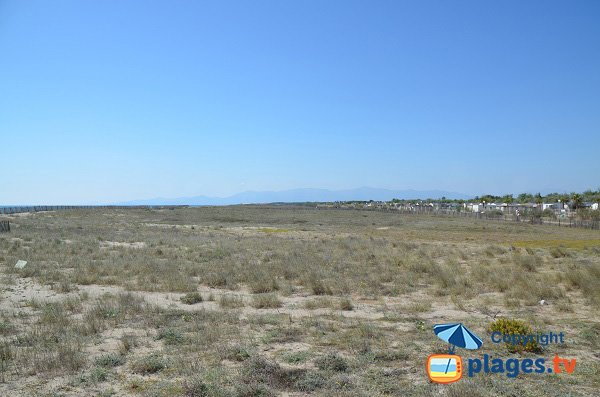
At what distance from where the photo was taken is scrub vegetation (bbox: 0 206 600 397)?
6.43m

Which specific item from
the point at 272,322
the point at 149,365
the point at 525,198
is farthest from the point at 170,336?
the point at 525,198

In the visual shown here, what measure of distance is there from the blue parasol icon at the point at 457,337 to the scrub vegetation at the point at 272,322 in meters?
0.17

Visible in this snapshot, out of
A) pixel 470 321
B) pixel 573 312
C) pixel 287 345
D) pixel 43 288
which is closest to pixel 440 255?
pixel 573 312

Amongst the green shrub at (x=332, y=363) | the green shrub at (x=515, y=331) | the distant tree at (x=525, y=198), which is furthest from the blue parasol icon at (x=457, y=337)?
the distant tree at (x=525, y=198)

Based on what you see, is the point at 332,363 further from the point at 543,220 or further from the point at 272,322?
the point at 543,220

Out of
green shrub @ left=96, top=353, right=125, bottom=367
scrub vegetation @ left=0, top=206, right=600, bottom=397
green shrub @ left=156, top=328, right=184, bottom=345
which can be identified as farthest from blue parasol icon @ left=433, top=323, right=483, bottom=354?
green shrub @ left=96, top=353, right=125, bottom=367

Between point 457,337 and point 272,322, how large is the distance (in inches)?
169

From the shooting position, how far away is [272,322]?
10.2 meters

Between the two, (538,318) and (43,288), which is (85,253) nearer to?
(43,288)

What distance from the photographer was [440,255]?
24141mm

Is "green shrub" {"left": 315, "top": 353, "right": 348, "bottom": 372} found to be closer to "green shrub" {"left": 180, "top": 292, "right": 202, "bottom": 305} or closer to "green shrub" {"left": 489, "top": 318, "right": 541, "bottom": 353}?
"green shrub" {"left": 489, "top": 318, "right": 541, "bottom": 353}

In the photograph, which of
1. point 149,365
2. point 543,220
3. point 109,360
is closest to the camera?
point 149,365

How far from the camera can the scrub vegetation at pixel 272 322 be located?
21.1 feet

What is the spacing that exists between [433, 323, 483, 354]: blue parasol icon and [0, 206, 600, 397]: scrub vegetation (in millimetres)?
166
